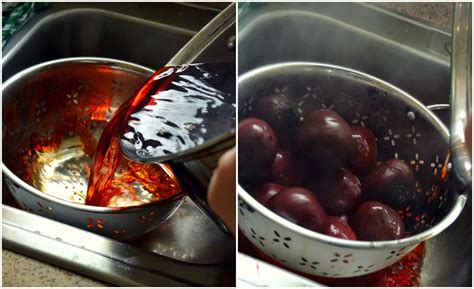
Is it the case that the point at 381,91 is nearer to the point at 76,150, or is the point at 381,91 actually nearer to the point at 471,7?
the point at 471,7

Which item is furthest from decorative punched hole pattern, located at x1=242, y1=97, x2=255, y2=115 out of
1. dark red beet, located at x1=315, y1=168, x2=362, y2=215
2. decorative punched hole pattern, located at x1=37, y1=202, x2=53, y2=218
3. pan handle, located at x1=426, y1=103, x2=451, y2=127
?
decorative punched hole pattern, located at x1=37, y1=202, x2=53, y2=218

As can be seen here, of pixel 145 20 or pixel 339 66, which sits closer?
pixel 339 66

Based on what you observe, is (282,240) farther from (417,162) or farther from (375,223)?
(417,162)

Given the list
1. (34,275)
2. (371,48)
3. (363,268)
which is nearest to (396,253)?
(363,268)

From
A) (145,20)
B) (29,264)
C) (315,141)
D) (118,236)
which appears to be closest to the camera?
(315,141)

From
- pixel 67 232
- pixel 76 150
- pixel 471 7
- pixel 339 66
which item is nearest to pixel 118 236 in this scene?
pixel 67 232

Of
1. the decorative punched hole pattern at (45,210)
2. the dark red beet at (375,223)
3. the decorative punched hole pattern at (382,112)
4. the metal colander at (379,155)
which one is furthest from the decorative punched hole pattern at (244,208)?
the decorative punched hole pattern at (45,210)
